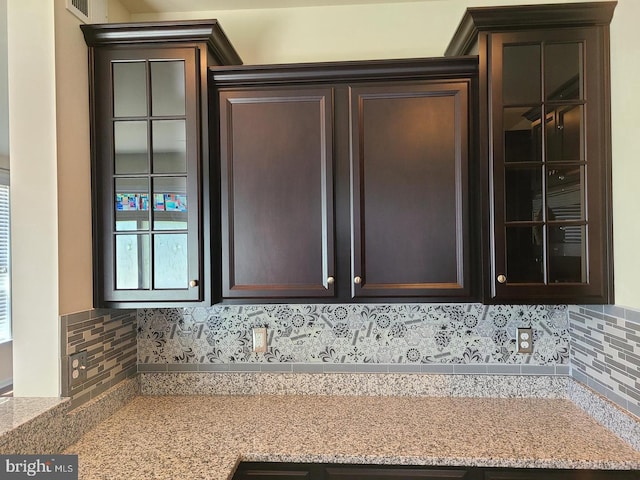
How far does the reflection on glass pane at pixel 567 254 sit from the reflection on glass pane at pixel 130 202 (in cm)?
162

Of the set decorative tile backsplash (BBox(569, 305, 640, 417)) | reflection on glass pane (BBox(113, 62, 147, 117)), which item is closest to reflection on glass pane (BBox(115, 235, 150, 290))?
reflection on glass pane (BBox(113, 62, 147, 117))

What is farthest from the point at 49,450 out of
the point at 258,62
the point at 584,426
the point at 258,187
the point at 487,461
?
the point at 584,426

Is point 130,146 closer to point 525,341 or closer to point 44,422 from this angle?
point 44,422

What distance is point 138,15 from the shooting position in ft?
6.39

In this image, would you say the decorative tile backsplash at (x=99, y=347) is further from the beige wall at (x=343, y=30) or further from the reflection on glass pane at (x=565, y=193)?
the reflection on glass pane at (x=565, y=193)

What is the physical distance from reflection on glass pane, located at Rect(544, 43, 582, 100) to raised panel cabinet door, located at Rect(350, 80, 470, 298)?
1.05ft

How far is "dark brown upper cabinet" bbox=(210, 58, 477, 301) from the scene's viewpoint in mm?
1534

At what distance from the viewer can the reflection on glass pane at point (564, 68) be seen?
1.49 m

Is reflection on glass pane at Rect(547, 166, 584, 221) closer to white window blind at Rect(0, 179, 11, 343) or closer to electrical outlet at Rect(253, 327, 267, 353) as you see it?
electrical outlet at Rect(253, 327, 267, 353)

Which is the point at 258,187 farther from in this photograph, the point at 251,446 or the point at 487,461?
the point at 487,461

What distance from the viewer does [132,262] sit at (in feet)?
5.15

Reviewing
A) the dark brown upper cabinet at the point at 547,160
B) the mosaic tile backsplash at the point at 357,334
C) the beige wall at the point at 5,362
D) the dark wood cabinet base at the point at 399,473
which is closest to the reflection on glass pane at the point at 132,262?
the mosaic tile backsplash at the point at 357,334

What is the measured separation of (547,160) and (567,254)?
0.37m

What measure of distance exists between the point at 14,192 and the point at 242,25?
127 centimetres
